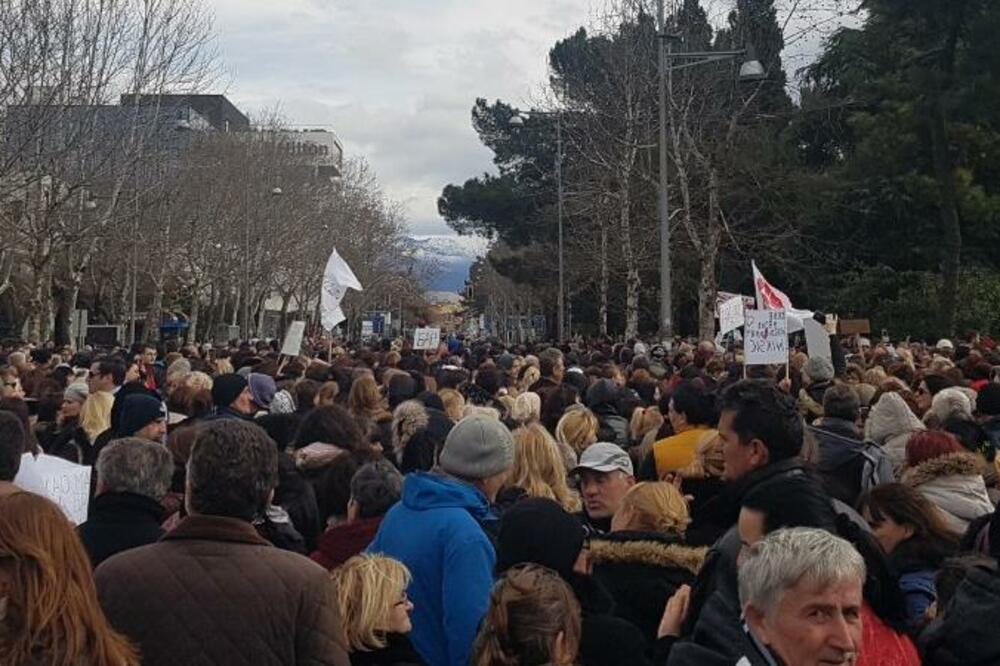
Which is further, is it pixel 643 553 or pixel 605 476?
pixel 605 476

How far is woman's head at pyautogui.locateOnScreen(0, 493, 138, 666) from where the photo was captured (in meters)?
2.78

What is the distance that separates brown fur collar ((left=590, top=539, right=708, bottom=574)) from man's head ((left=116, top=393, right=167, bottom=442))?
10.7 feet

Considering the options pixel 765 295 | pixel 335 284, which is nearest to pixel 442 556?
pixel 765 295

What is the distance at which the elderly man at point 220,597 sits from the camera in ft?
10.8

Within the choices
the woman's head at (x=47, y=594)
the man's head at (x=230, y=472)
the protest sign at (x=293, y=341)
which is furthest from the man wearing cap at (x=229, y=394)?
the protest sign at (x=293, y=341)

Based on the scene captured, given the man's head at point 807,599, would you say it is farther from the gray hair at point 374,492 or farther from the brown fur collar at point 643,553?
the gray hair at point 374,492

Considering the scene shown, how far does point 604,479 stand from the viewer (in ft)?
18.6

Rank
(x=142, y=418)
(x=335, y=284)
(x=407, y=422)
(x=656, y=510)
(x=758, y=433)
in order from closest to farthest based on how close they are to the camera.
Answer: (x=758, y=433) → (x=656, y=510) → (x=142, y=418) → (x=407, y=422) → (x=335, y=284)

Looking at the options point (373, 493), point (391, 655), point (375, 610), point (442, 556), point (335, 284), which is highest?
point (335, 284)

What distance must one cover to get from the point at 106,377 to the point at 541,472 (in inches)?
232

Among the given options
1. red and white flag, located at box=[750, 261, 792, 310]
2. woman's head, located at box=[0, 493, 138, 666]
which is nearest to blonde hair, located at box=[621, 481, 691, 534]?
woman's head, located at box=[0, 493, 138, 666]

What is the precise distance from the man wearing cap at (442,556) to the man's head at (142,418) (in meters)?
2.75

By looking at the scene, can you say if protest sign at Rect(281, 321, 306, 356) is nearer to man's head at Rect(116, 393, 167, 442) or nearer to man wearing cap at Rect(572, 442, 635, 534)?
man's head at Rect(116, 393, 167, 442)

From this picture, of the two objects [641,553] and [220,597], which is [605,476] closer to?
[641,553]
